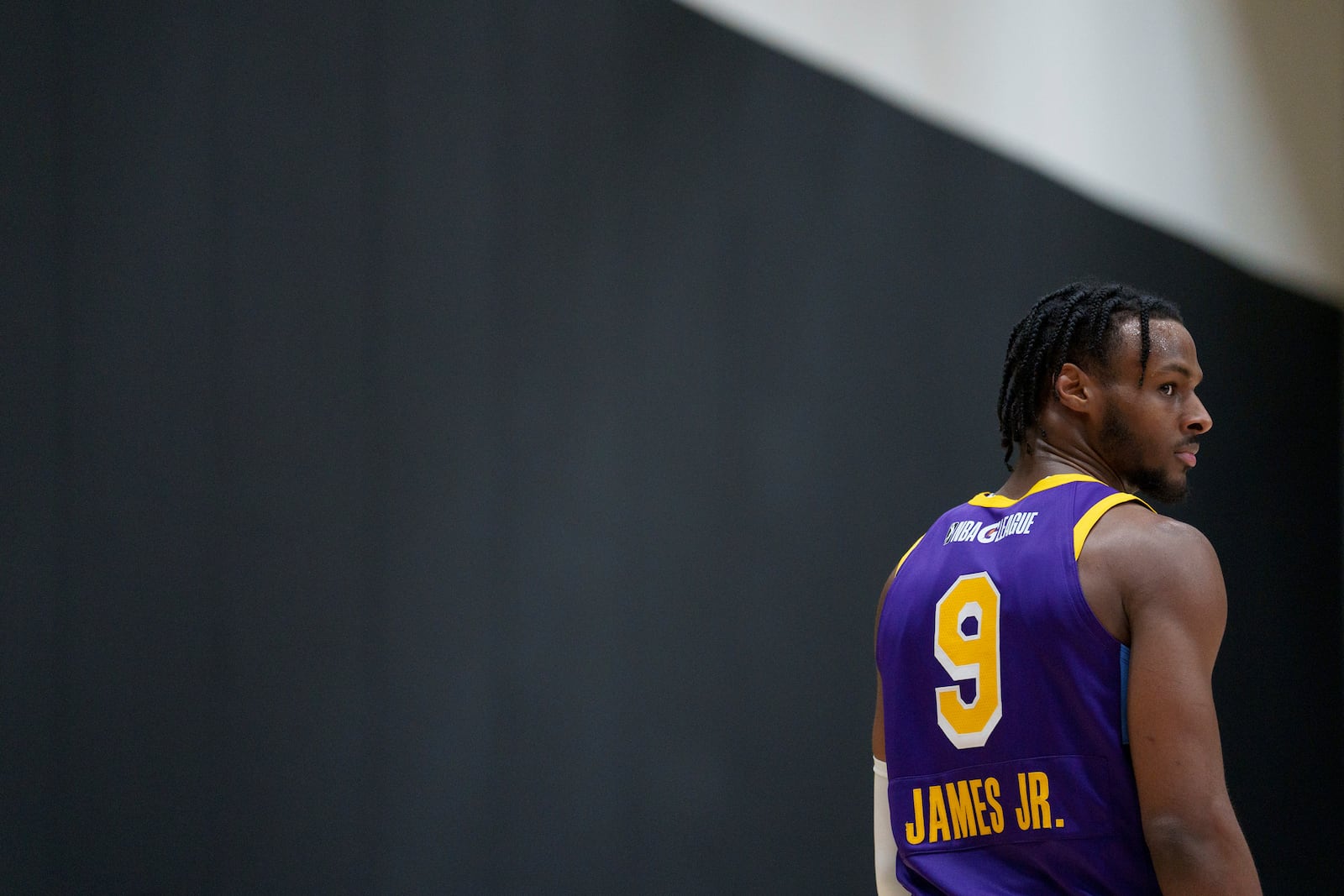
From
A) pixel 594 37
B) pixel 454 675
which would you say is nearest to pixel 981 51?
pixel 594 37

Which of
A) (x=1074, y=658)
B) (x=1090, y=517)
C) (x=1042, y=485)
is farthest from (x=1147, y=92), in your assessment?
(x=1074, y=658)

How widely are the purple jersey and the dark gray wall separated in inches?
38.7

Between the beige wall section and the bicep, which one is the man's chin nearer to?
the bicep

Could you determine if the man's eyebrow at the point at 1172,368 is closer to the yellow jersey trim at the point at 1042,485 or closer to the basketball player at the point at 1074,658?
the basketball player at the point at 1074,658

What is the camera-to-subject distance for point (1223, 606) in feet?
4.00

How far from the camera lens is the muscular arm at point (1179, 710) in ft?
3.75

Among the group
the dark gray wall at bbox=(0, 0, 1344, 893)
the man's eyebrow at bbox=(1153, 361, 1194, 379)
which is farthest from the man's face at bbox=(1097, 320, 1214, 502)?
the dark gray wall at bbox=(0, 0, 1344, 893)

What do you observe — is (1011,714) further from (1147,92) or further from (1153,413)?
(1147,92)

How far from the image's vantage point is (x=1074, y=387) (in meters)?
1.48

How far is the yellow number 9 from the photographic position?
4.28 ft

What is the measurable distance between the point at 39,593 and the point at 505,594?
0.77 metres

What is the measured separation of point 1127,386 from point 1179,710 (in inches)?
17.3

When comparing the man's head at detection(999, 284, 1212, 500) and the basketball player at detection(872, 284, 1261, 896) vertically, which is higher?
the man's head at detection(999, 284, 1212, 500)

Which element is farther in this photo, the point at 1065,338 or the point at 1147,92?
the point at 1147,92
